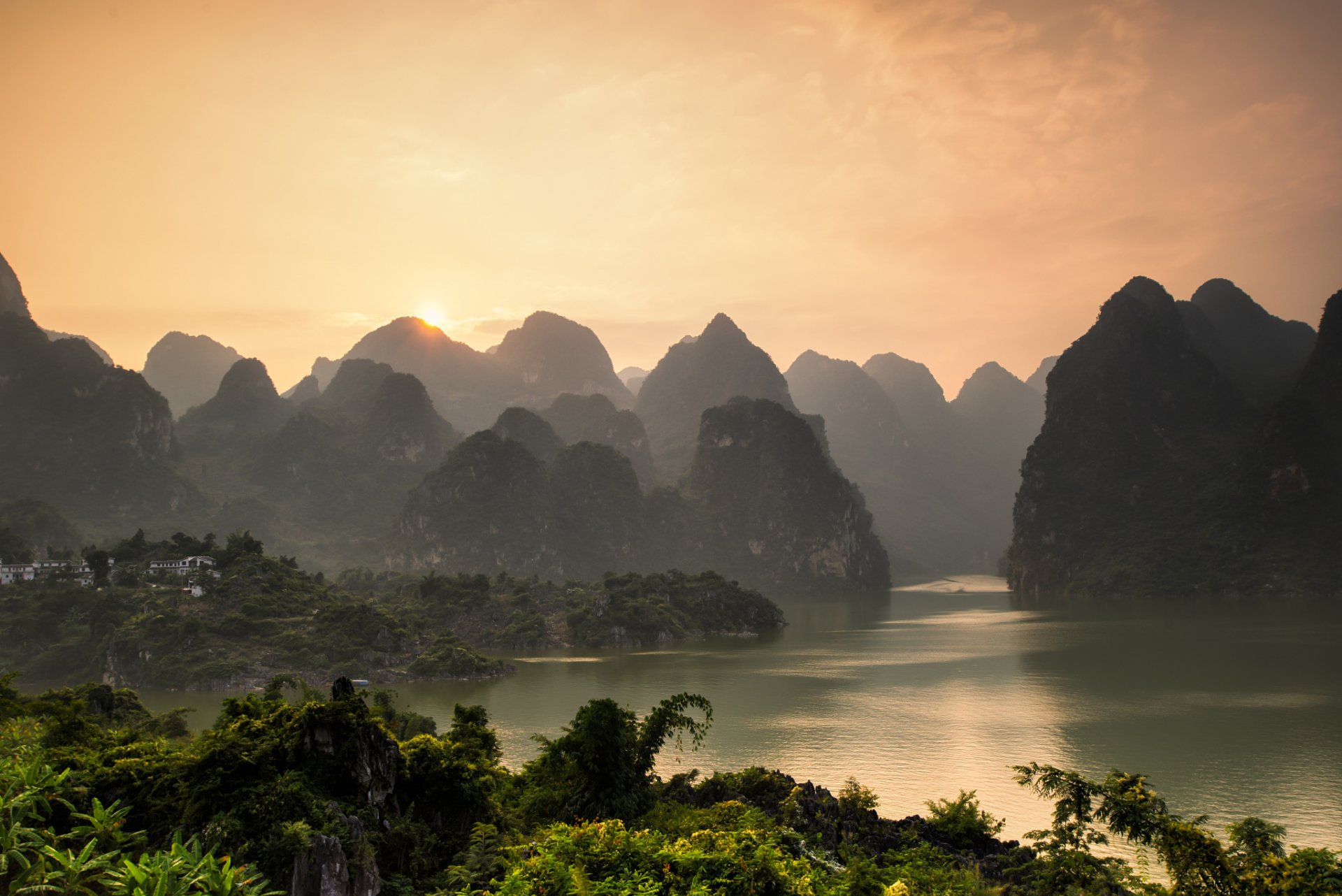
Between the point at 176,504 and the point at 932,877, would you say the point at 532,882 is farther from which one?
the point at 176,504

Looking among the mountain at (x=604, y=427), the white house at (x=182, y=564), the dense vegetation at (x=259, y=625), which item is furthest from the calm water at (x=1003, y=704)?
the mountain at (x=604, y=427)

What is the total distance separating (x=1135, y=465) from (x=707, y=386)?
316ft

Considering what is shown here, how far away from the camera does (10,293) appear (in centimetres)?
11969

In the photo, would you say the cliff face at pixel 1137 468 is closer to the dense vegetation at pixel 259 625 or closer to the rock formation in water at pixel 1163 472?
the rock formation in water at pixel 1163 472

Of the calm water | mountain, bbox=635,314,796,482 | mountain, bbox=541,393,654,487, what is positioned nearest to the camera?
the calm water

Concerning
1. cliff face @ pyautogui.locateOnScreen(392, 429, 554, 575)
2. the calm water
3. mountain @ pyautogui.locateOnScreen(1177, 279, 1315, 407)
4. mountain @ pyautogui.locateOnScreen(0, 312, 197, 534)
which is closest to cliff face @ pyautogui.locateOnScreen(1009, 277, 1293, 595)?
mountain @ pyautogui.locateOnScreen(1177, 279, 1315, 407)

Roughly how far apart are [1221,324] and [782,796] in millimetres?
149567

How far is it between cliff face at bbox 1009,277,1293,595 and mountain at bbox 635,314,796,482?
68.6 m

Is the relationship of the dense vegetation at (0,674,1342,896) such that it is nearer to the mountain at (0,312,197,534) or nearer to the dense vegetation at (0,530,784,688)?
the dense vegetation at (0,530,784,688)

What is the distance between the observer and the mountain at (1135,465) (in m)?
92.1

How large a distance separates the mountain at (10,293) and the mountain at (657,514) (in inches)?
2557

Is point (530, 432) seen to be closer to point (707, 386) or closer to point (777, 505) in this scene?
point (777, 505)

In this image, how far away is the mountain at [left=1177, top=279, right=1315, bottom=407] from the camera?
113188 mm

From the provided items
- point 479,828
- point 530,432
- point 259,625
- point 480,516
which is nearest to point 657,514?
point 530,432
